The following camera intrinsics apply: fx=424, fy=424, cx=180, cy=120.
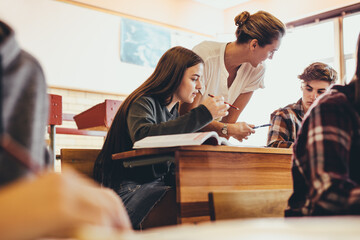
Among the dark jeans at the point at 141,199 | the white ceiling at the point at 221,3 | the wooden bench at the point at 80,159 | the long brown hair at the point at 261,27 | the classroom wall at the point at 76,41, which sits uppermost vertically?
the white ceiling at the point at 221,3

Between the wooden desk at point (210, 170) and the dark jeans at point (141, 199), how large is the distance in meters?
0.13

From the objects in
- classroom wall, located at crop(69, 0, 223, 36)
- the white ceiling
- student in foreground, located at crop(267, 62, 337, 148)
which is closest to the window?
the white ceiling

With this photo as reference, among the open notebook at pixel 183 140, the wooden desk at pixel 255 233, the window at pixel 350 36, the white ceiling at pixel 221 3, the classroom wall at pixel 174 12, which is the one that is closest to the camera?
the wooden desk at pixel 255 233

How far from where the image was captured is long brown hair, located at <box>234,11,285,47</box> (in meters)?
2.32

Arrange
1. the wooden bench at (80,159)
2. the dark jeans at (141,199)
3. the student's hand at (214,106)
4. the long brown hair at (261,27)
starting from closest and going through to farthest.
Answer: the dark jeans at (141,199), the student's hand at (214,106), the wooden bench at (80,159), the long brown hair at (261,27)

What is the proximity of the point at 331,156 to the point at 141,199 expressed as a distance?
0.91 metres

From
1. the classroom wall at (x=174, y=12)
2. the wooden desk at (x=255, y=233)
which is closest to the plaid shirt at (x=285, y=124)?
the wooden desk at (x=255, y=233)

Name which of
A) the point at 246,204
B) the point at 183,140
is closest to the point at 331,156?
the point at 246,204

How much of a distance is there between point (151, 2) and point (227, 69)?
3.67 m

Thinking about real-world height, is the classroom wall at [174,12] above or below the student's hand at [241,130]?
above

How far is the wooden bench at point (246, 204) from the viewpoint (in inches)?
43.7

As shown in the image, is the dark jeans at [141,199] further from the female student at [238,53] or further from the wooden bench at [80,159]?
the female student at [238,53]

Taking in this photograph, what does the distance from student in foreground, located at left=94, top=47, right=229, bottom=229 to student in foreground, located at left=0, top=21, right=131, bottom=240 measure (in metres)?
1.01

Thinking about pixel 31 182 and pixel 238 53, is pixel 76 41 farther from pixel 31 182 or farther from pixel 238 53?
pixel 31 182
